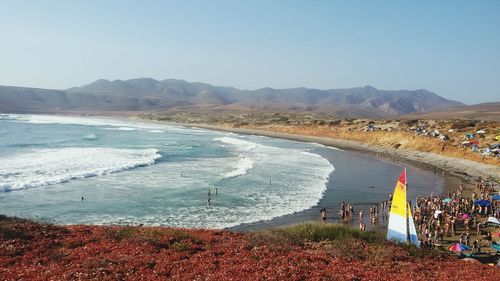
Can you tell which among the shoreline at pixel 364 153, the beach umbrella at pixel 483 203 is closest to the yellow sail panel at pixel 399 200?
the shoreline at pixel 364 153

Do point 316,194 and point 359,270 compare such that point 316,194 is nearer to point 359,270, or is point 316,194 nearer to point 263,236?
point 263,236

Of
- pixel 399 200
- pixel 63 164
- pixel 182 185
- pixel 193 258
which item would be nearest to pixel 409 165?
pixel 182 185

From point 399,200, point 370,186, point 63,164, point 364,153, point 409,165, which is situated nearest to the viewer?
point 399,200

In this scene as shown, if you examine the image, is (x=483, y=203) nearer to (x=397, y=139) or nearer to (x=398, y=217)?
(x=398, y=217)

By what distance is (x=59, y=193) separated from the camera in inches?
1255

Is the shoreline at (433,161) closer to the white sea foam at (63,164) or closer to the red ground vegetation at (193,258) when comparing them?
the red ground vegetation at (193,258)

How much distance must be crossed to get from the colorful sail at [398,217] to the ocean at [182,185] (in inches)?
419

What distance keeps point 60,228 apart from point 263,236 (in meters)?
8.06

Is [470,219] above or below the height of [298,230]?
below

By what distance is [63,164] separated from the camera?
4550 centimetres

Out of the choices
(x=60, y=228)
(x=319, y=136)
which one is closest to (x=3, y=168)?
(x=60, y=228)

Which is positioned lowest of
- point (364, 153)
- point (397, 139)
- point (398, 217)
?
point (364, 153)

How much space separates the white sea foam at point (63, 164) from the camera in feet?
118

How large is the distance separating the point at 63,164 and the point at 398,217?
39.5 m
